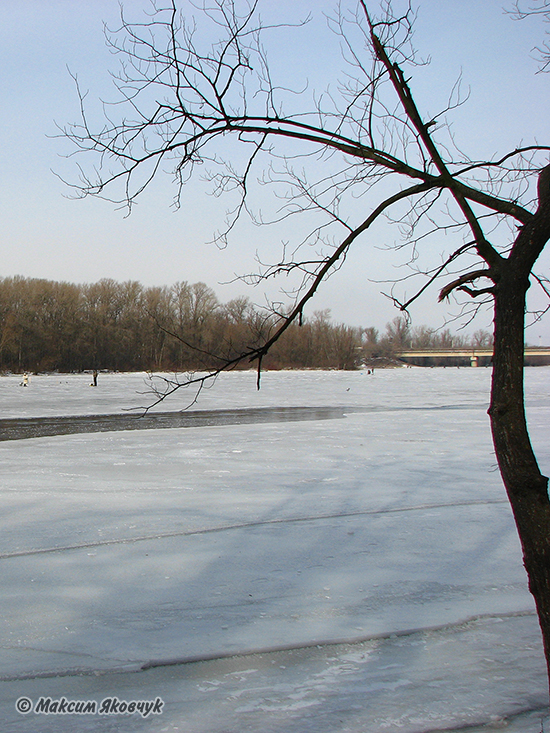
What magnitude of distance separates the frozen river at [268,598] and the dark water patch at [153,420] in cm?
713

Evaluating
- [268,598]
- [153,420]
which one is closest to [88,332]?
[153,420]

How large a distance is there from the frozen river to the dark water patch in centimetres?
713

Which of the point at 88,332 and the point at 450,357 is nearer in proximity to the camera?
the point at 88,332

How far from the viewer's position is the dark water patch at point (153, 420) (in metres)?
18.0

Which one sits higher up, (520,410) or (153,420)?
(520,410)

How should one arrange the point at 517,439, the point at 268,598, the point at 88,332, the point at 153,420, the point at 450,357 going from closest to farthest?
the point at 517,439 → the point at 268,598 → the point at 153,420 → the point at 88,332 → the point at 450,357

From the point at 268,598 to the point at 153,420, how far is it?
17.3 meters

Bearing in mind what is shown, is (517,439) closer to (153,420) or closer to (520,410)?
(520,410)

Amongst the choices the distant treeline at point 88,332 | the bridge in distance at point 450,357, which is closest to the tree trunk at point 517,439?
the distant treeline at point 88,332

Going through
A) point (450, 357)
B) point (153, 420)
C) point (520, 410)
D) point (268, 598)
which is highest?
point (450, 357)

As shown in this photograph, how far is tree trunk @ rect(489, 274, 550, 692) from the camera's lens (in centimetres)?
255

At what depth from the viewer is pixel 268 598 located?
489 centimetres

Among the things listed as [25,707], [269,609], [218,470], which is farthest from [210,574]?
[218,470]

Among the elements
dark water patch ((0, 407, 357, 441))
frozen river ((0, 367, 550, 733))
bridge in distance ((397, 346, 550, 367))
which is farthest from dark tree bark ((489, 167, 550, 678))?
bridge in distance ((397, 346, 550, 367))
